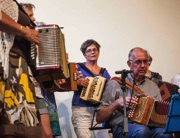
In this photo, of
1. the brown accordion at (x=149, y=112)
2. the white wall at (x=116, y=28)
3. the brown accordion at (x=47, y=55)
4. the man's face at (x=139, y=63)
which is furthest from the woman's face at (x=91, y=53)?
the brown accordion at (x=47, y=55)

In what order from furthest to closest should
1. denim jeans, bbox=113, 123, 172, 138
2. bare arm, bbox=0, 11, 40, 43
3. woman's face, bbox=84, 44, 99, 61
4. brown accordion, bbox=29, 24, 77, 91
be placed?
1. woman's face, bbox=84, 44, 99, 61
2. denim jeans, bbox=113, 123, 172, 138
3. brown accordion, bbox=29, 24, 77, 91
4. bare arm, bbox=0, 11, 40, 43

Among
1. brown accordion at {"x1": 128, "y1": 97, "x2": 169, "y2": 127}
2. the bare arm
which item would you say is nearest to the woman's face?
brown accordion at {"x1": 128, "y1": 97, "x2": 169, "y2": 127}

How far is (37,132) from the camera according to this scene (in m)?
1.24

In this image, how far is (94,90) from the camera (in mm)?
2549

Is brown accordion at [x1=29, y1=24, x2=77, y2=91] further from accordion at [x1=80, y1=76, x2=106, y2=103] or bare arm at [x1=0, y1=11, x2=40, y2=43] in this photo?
accordion at [x1=80, y1=76, x2=106, y2=103]

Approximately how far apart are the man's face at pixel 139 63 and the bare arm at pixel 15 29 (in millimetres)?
1266

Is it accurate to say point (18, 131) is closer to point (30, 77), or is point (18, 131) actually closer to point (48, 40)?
point (30, 77)

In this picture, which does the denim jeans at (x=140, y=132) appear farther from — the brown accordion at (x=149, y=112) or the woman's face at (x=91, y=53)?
the woman's face at (x=91, y=53)

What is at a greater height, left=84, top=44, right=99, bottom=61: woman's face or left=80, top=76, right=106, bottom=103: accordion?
left=84, top=44, right=99, bottom=61: woman's face

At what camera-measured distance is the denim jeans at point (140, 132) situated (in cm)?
206

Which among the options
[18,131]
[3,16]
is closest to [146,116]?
[18,131]

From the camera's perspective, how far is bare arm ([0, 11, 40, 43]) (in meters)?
1.21

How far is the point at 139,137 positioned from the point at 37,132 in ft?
3.33

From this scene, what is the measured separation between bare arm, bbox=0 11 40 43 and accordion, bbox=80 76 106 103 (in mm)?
1226
